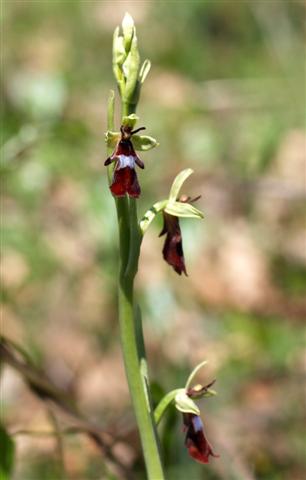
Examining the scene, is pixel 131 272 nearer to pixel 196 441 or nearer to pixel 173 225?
pixel 173 225

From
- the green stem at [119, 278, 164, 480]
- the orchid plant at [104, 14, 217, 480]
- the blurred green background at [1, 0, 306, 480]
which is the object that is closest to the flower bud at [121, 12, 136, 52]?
the orchid plant at [104, 14, 217, 480]

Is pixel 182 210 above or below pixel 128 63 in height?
below

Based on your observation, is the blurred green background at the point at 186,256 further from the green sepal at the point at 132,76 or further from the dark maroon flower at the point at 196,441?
the green sepal at the point at 132,76


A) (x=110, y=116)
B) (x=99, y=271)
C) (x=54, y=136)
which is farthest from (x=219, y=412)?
(x=110, y=116)

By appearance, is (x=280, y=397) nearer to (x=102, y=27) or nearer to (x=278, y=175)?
(x=278, y=175)

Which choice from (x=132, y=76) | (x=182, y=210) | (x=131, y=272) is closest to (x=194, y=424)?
(x=131, y=272)

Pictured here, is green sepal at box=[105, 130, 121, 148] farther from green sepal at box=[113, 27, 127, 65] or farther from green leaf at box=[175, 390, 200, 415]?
green leaf at box=[175, 390, 200, 415]
